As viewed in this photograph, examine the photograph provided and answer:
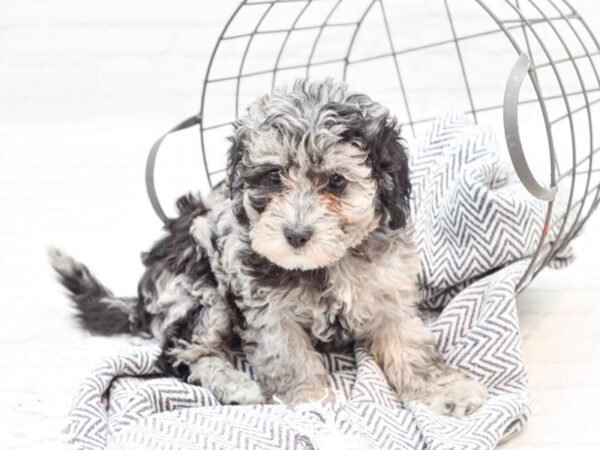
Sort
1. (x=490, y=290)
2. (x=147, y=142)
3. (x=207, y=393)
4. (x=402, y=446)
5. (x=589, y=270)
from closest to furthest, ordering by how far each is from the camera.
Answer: (x=402, y=446), (x=207, y=393), (x=490, y=290), (x=589, y=270), (x=147, y=142)

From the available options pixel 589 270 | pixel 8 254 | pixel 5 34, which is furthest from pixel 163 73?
pixel 589 270

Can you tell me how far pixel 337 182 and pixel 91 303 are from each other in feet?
4.63

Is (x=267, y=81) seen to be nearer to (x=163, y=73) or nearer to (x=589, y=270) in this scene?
(x=163, y=73)

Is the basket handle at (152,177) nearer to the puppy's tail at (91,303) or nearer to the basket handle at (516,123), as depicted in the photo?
the puppy's tail at (91,303)

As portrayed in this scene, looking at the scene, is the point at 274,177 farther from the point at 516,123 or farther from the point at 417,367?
the point at 417,367

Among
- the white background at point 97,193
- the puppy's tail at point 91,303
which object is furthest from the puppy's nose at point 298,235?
the puppy's tail at point 91,303

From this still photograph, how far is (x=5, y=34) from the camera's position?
6488mm

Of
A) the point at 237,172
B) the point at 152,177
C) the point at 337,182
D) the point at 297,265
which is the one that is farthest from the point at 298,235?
the point at 152,177

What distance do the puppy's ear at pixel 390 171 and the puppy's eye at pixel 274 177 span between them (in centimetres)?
31

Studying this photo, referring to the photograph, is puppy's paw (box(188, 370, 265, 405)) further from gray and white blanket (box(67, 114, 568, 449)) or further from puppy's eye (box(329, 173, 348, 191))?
puppy's eye (box(329, 173, 348, 191))

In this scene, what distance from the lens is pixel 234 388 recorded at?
11.8 ft

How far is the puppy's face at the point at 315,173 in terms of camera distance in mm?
3170

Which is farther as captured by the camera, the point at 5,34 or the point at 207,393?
the point at 5,34

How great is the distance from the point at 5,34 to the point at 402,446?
14.1 ft
